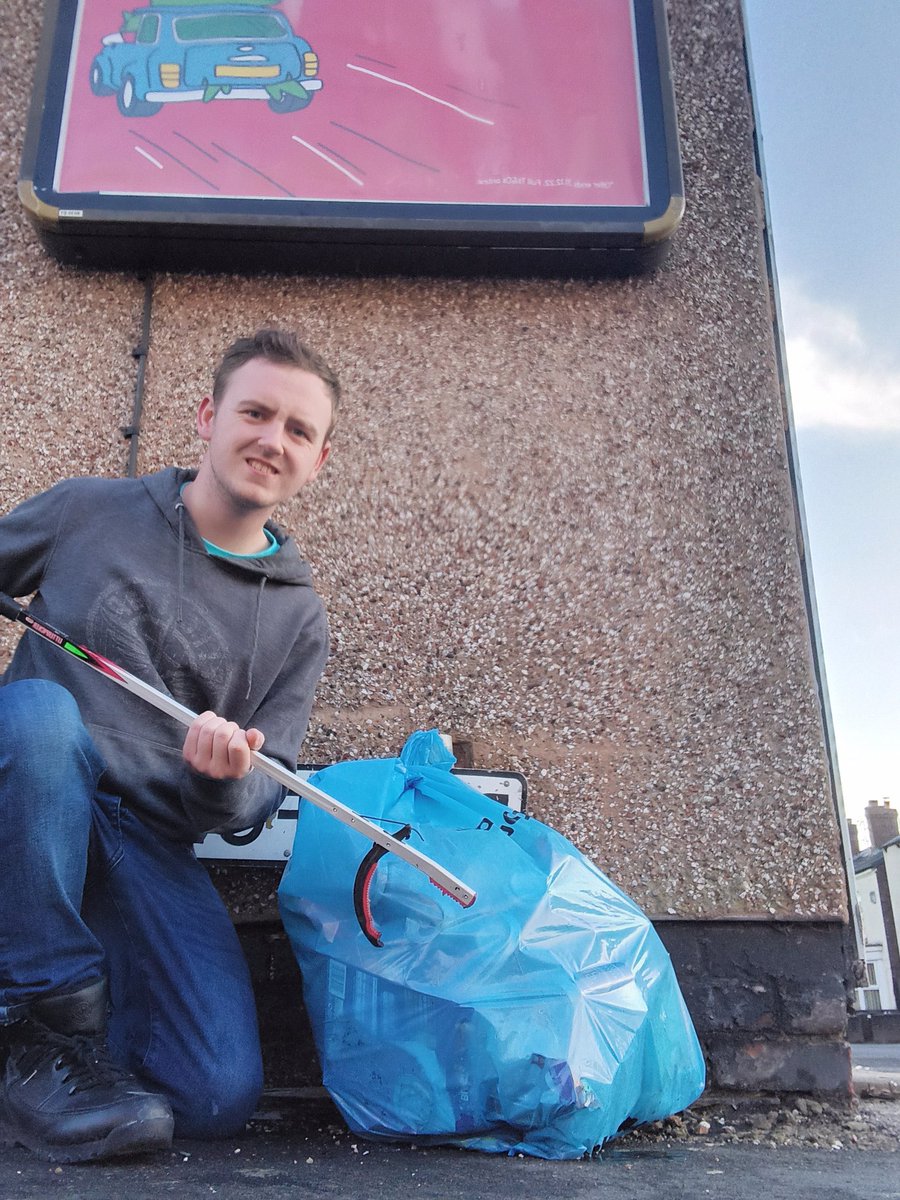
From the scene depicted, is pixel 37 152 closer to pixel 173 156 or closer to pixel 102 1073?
pixel 173 156

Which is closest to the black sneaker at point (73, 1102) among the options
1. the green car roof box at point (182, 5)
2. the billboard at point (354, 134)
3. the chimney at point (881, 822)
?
the billboard at point (354, 134)

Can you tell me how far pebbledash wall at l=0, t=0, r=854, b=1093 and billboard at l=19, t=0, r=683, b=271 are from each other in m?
0.11

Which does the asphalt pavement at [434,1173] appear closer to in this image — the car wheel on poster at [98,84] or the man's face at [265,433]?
the man's face at [265,433]

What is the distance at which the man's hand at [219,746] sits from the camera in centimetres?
123

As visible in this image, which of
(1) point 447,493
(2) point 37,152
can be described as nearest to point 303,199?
(2) point 37,152

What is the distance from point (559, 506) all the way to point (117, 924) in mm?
1196

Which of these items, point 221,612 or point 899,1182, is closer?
point 899,1182

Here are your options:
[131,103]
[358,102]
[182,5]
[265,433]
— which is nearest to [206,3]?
[182,5]

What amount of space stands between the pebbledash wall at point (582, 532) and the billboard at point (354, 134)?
11 centimetres

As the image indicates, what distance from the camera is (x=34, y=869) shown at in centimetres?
121

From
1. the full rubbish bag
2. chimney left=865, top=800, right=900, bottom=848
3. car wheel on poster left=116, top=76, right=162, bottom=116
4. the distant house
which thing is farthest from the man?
chimney left=865, top=800, right=900, bottom=848

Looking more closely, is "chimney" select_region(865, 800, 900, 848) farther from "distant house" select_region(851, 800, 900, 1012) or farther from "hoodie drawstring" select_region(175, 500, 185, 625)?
"hoodie drawstring" select_region(175, 500, 185, 625)

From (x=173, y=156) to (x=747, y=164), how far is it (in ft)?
4.43

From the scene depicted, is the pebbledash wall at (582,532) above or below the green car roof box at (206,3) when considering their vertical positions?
below
